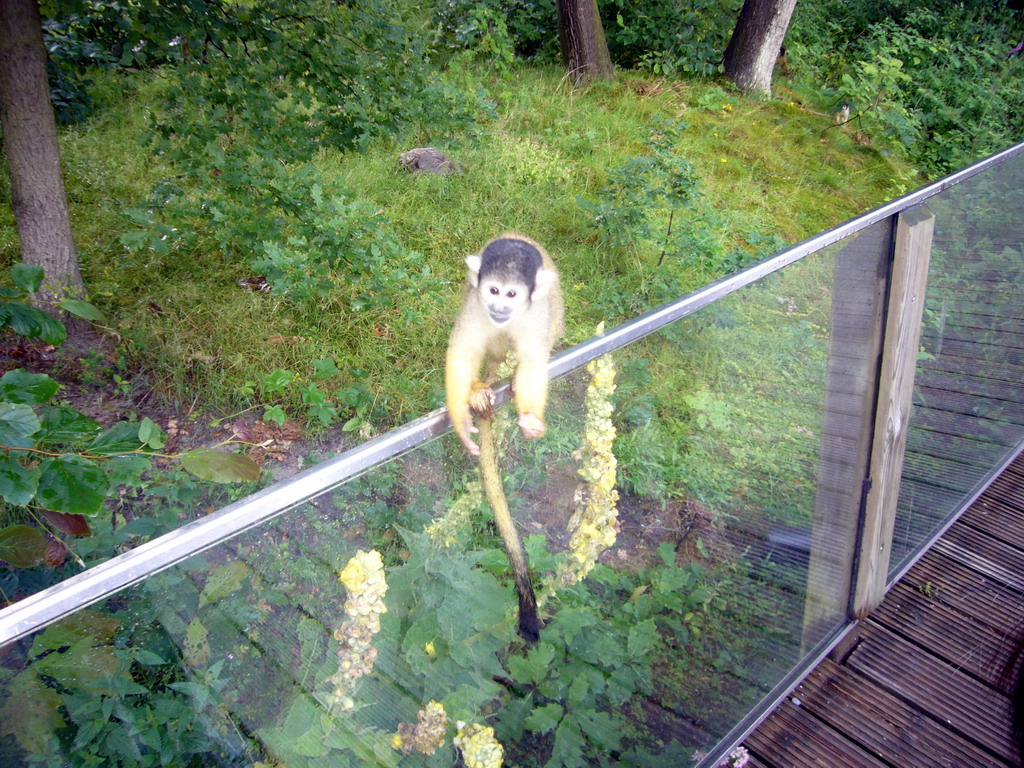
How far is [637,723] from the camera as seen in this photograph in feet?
5.52

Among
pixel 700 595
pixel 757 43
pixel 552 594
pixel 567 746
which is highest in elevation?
pixel 757 43

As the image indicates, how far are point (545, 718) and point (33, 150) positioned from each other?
3.45 m

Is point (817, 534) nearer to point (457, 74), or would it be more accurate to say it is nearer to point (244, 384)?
point (244, 384)

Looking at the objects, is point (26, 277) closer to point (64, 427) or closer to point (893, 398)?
point (64, 427)

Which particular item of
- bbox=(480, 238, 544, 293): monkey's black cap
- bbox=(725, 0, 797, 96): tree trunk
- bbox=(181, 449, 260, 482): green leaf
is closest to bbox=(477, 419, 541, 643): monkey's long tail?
bbox=(181, 449, 260, 482): green leaf

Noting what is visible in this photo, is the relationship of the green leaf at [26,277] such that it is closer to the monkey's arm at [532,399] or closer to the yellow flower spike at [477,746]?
the monkey's arm at [532,399]

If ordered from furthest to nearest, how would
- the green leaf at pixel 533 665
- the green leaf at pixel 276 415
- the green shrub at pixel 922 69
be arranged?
1. the green shrub at pixel 922 69
2. the green leaf at pixel 276 415
3. the green leaf at pixel 533 665

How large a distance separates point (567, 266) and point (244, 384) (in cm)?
223

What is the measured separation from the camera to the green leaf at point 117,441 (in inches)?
50.1

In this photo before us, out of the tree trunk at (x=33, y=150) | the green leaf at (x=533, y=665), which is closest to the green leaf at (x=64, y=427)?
the green leaf at (x=533, y=665)

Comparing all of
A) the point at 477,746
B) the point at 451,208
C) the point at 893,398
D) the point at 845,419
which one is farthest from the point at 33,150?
the point at 893,398

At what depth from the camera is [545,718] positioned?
59.2 inches

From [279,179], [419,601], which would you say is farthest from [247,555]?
[279,179]

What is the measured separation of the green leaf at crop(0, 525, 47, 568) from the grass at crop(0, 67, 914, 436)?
6.81 ft
